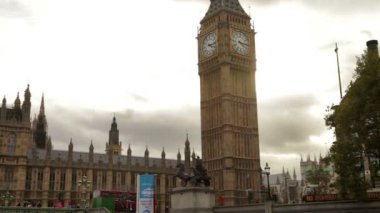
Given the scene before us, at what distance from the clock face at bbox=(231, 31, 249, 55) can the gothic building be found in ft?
83.2

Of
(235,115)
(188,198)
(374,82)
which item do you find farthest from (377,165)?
(235,115)

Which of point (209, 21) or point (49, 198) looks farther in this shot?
point (209, 21)

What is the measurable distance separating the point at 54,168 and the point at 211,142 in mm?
33684

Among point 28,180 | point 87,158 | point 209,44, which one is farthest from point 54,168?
point 209,44

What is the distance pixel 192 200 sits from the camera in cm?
4169

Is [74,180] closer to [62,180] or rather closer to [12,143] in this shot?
[62,180]

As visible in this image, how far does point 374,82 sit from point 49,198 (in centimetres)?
7805

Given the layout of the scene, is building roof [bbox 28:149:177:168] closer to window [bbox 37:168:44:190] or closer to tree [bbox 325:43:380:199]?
window [bbox 37:168:44:190]

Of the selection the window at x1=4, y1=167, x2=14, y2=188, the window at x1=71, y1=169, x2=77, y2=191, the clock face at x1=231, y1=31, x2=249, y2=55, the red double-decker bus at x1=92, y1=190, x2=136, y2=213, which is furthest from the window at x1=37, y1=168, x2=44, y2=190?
the clock face at x1=231, y1=31, x2=249, y2=55

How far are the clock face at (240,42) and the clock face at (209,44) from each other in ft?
13.7

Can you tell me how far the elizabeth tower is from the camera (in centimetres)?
9375

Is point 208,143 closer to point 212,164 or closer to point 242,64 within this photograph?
point 212,164

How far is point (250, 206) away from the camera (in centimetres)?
4125

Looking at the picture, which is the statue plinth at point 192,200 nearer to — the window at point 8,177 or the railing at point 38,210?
the railing at point 38,210
